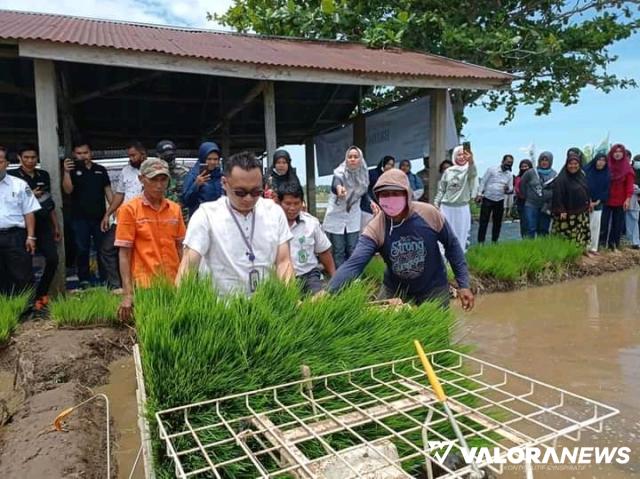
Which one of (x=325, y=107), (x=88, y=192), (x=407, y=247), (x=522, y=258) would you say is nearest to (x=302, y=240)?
(x=407, y=247)

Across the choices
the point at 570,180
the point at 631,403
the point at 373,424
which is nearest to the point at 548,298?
the point at 570,180

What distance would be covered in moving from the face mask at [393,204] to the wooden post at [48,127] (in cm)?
393

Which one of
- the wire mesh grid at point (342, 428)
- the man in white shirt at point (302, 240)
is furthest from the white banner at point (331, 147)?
the wire mesh grid at point (342, 428)

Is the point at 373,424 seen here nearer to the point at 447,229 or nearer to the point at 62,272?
the point at 447,229

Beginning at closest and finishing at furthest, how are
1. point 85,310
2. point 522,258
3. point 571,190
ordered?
point 85,310, point 522,258, point 571,190

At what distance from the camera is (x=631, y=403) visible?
11.0ft

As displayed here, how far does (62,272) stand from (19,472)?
3.55 m

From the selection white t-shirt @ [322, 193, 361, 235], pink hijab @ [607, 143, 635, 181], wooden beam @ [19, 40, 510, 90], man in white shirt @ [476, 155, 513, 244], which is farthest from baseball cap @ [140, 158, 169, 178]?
pink hijab @ [607, 143, 635, 181]

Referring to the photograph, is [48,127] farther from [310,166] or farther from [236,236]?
[310,166]

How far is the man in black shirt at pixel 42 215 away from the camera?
5121mm

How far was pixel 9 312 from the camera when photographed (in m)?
4.27

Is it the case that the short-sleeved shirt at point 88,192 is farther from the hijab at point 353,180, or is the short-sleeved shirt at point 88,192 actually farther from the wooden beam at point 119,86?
the hijab at point 353,180

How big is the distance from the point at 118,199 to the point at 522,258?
17.2 feet

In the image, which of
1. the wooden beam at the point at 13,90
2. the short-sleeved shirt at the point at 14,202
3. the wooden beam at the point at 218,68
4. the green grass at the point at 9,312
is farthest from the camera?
the wooden beam at the point at 13,90
